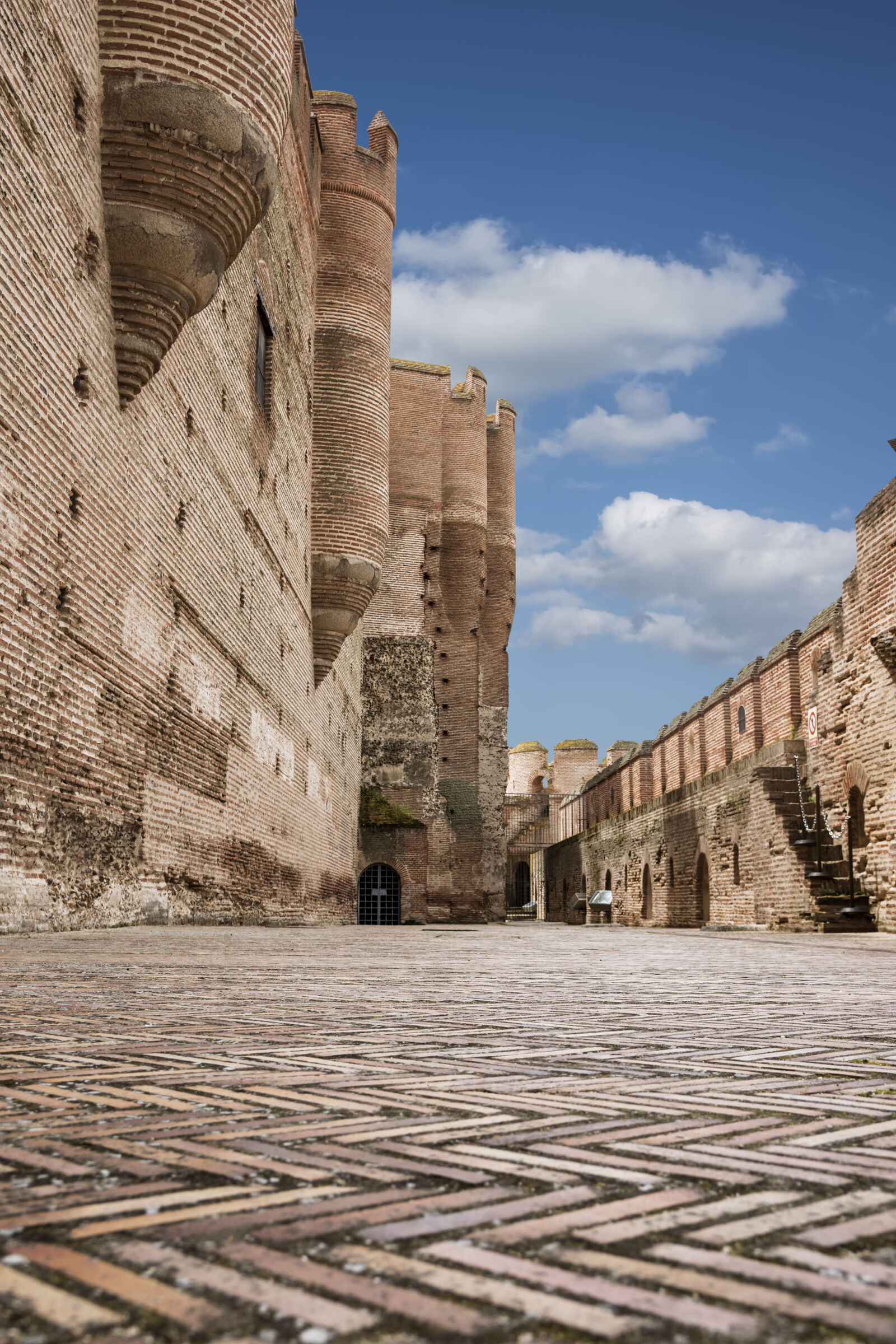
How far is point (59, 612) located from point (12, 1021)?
18.6 ft

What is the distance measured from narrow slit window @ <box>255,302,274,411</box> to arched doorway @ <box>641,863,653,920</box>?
18.0 meters

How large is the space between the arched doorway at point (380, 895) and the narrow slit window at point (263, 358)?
16.2 m

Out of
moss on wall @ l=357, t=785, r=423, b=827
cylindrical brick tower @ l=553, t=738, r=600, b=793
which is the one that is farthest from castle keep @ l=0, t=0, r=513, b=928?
cylindrical brick tower @ l=553, t=738, r=600, b=793

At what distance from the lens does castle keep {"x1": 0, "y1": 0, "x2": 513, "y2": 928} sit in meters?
7.55

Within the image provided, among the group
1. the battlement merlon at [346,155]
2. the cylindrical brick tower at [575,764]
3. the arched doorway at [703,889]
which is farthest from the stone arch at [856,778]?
the cylindrical brick tower at [575,764]

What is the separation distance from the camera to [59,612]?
26.3 ft

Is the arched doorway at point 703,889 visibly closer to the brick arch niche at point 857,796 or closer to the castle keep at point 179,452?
the brick arch niche at point 857,796

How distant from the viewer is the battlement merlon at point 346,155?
67.2 ft

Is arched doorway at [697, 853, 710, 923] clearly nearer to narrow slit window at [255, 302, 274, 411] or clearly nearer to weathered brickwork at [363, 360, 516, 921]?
weathered brickwork at [363, 360, 516, 921]

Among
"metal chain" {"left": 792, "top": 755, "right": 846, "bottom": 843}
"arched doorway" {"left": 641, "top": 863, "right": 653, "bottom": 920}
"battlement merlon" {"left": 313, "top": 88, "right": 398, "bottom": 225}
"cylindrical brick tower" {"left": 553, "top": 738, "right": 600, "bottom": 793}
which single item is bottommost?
"arched doorway" {"left": 641, "top": 863, "right": 653, "bottom": 920}

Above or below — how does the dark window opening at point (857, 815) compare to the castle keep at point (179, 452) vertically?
below

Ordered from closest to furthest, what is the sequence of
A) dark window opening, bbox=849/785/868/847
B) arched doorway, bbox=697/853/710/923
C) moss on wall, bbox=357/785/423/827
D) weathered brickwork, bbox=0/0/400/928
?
weathered brickwork, bbox=0/0/400/928, dark window opening, bbox=849/785/868/847, arched doorway, bbox=697/853/710/923, moss on wall, bbox=357/785/423/827

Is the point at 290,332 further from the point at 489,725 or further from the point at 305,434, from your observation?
the point at 489,725

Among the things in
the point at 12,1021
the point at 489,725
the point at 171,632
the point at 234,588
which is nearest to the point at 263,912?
the point at 234,588
